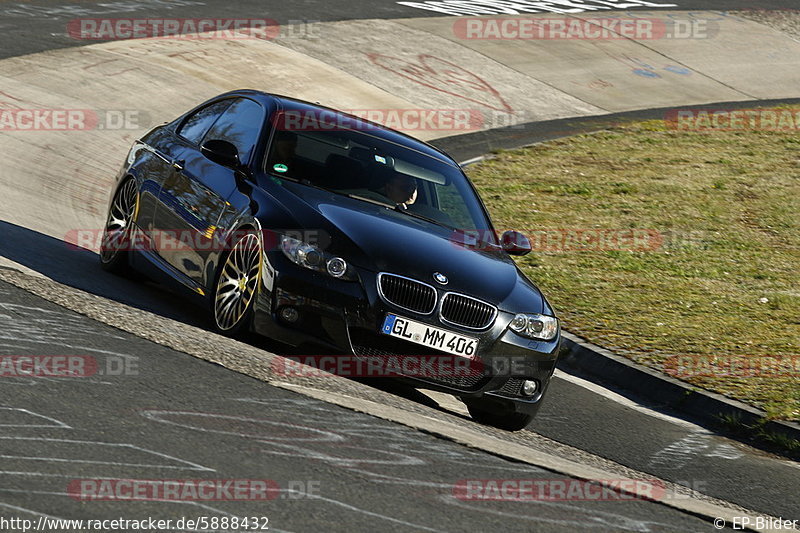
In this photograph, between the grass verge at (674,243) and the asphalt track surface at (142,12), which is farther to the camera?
the asphalt track surface at (142,12)

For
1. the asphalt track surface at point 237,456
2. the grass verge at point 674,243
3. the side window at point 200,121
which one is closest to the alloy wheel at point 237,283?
the asphalt track surface at point 237,456

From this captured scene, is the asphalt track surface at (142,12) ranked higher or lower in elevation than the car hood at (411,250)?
lower

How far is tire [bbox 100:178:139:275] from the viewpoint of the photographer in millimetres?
→ 9227

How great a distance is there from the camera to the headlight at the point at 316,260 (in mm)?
7102

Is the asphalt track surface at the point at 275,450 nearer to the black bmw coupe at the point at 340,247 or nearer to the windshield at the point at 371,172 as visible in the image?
the black bmw coupe at the point at 340,247

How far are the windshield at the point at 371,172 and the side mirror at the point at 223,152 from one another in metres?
0.23

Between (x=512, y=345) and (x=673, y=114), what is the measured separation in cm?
1637

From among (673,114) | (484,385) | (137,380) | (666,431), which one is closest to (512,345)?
(484,385)

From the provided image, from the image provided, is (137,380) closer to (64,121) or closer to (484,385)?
(484,385)

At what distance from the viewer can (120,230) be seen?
9.38 meters

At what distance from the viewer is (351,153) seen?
8.43 meters

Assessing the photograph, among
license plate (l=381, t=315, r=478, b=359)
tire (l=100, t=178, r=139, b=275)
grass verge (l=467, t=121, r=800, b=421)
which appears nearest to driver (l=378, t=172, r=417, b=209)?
license plate (l=381, t=315, r=478, b=359)

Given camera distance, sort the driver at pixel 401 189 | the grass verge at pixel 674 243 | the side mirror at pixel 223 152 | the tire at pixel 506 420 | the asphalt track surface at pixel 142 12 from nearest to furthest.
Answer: the tire at pixel 506 420 → the side mirror at pixel 223 152 → the driver at pixel 401 189 → the grass verge at pixel 674 243 → the asphalt track surface at pixel 142 12

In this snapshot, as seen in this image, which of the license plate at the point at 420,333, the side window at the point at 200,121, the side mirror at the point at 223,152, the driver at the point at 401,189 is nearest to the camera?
the license plate at the point at 420,333
